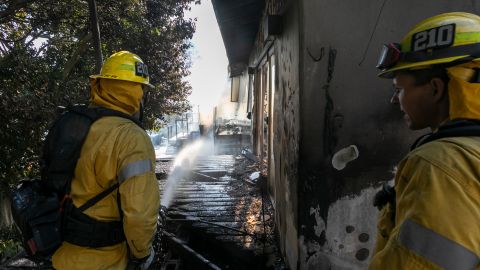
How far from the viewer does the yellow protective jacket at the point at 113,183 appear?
226 cm

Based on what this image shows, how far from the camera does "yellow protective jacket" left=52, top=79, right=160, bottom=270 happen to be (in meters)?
2.26

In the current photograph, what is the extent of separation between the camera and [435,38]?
1245mm

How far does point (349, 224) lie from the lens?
10.3ft

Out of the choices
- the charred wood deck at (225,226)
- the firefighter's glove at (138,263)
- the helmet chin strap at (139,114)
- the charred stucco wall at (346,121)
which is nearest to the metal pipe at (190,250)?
the charred wood deck at (225,226)

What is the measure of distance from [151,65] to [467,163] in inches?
409

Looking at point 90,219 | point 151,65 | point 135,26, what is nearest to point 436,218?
point 90,219

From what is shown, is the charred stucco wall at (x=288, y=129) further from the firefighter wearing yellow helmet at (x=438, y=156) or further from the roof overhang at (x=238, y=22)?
the roof overhang at (x=238, y=22)

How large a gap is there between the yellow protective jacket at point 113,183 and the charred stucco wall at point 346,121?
1469 millimetres

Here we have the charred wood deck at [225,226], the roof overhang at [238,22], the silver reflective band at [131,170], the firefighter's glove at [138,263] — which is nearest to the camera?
the silver reflective band at [131,170]

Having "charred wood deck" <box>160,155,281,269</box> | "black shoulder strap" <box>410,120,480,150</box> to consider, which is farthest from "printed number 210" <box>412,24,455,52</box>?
"charred wood deck" <box>160,155,281,269</box>

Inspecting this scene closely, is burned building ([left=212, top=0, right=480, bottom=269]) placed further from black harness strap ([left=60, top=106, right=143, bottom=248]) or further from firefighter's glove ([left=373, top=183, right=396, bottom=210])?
black harness strap ([left=60, top=106, right=143, bottom=248])

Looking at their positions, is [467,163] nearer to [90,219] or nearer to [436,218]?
[436,218]

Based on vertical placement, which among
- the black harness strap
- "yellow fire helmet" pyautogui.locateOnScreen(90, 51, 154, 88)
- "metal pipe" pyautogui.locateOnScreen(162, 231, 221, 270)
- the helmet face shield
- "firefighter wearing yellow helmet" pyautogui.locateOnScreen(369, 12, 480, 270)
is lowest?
"metal pipe" pyautogui.locateOnScreen(162, 231, 221, 270)

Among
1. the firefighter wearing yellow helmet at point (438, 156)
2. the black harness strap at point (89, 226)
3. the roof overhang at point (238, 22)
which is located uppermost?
the roof overhang at point (238, 22)
